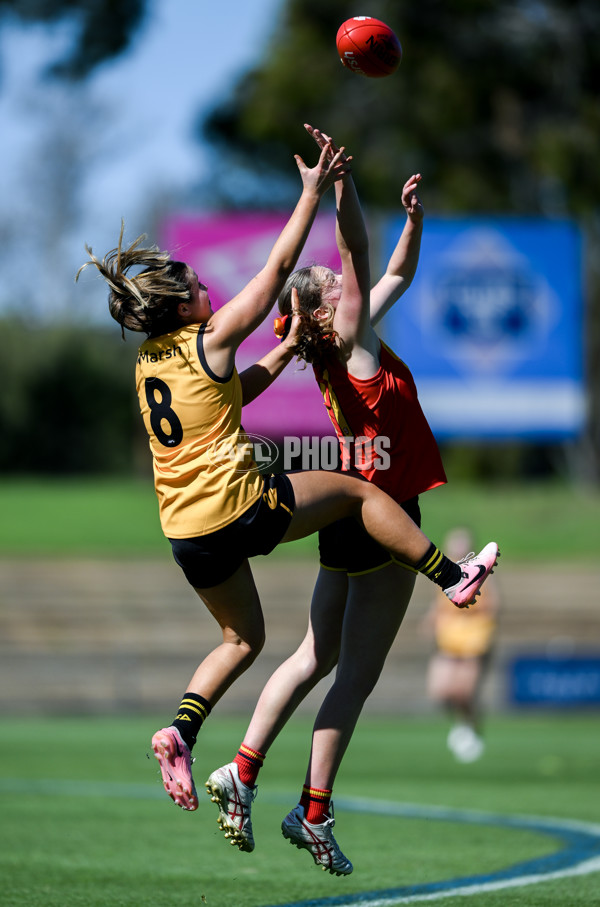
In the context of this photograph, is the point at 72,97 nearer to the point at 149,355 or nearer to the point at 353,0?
the point at 353,0

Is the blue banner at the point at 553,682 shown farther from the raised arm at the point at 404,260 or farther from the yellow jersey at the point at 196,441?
the yellow jersey at the point at 196,441

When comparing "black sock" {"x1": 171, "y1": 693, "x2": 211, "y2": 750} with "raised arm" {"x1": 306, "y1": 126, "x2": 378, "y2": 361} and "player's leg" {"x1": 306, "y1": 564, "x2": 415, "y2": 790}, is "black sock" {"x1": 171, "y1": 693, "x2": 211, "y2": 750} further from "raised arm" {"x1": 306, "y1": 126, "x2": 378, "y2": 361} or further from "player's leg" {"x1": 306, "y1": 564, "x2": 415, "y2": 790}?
"raised arm" {"x1": 306, "y1": 126, "x2": 378, "y2": 361}

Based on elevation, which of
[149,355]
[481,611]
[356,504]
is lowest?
[481,611]

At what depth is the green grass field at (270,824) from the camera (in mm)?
5766

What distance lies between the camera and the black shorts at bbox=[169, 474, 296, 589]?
4777 millimetres

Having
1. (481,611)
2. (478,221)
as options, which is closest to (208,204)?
(478,221)

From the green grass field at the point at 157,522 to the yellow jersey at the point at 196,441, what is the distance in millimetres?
17378

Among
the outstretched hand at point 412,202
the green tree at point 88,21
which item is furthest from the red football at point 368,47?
the green tree at point 88,21

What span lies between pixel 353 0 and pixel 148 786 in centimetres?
2345

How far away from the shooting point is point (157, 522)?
25.7 metres

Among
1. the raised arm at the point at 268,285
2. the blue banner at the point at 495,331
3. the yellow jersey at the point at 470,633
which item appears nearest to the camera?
the raised arm at the point at 268,285

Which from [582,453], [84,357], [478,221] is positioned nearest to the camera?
[478,221]

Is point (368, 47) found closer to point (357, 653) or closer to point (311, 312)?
point (311, 312)

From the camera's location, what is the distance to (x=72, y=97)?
38.3 m
